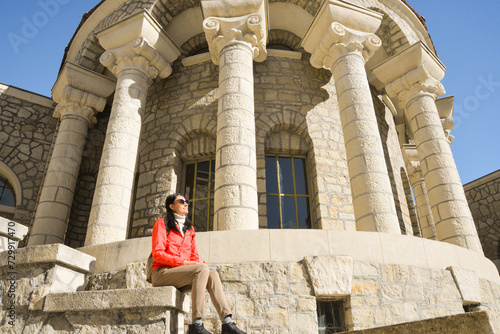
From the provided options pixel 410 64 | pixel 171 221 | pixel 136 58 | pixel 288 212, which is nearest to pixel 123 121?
pixel 136 58

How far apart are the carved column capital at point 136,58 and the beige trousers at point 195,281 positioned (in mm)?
5657

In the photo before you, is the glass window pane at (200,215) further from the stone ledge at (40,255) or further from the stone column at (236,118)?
the stone ledge at (40,255)

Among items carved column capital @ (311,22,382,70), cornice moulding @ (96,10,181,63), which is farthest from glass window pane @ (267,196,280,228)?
cornice moulding @ (96,10,181,63)

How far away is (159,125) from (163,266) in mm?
6199

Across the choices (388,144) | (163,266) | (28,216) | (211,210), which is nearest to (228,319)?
(163,266)

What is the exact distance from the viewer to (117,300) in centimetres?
298

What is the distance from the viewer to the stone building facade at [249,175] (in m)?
4.14

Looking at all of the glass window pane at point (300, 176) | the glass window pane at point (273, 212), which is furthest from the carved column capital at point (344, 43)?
the glass window pane at point (273, 212)

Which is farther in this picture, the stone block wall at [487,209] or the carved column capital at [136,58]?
the stone block wall at [487,209]

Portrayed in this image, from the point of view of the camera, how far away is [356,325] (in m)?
4.23

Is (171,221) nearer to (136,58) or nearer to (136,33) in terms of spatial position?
(136,58)

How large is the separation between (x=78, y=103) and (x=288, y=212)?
5.88 m

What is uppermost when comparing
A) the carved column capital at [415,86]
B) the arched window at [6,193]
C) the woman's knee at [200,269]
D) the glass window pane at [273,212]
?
the carved column capital at [415,86]

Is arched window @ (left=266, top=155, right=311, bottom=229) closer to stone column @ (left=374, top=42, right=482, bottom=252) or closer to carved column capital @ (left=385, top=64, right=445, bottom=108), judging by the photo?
stone column @ (left=374, top=42, right=482, bottom=252)
